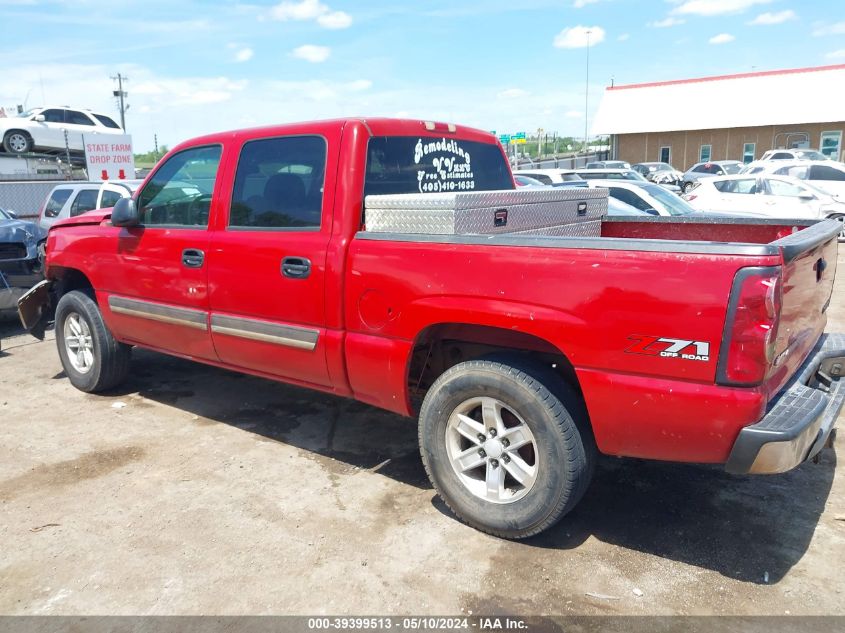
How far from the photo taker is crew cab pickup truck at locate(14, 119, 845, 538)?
2.68 meters

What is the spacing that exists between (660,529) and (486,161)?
104 inches

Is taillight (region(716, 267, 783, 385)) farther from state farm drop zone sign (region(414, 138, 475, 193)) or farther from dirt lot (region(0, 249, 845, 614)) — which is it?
state farm drop zone sign (region(414, 138, 475, 193))

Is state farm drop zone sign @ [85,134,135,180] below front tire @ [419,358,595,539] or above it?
above

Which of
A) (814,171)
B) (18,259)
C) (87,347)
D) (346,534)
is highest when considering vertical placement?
(814,171)

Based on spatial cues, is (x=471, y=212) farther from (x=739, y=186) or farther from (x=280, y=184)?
(x=739, y=186)

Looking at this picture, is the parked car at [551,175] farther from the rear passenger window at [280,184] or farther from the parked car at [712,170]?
the rear passenger window at [280,184]

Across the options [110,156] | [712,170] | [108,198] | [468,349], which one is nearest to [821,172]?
[712,170]

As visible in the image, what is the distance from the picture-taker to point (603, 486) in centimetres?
393

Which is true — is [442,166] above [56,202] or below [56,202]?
above

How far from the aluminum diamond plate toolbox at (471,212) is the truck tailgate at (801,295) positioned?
140 centimetres

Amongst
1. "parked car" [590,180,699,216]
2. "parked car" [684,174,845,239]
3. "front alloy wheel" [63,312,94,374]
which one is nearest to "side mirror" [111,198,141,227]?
"front alloy wheel" [63,312,94,374]

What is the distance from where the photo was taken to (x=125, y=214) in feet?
15.3

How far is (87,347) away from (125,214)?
151cm

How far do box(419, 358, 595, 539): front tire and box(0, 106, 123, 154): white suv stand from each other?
20465mm
